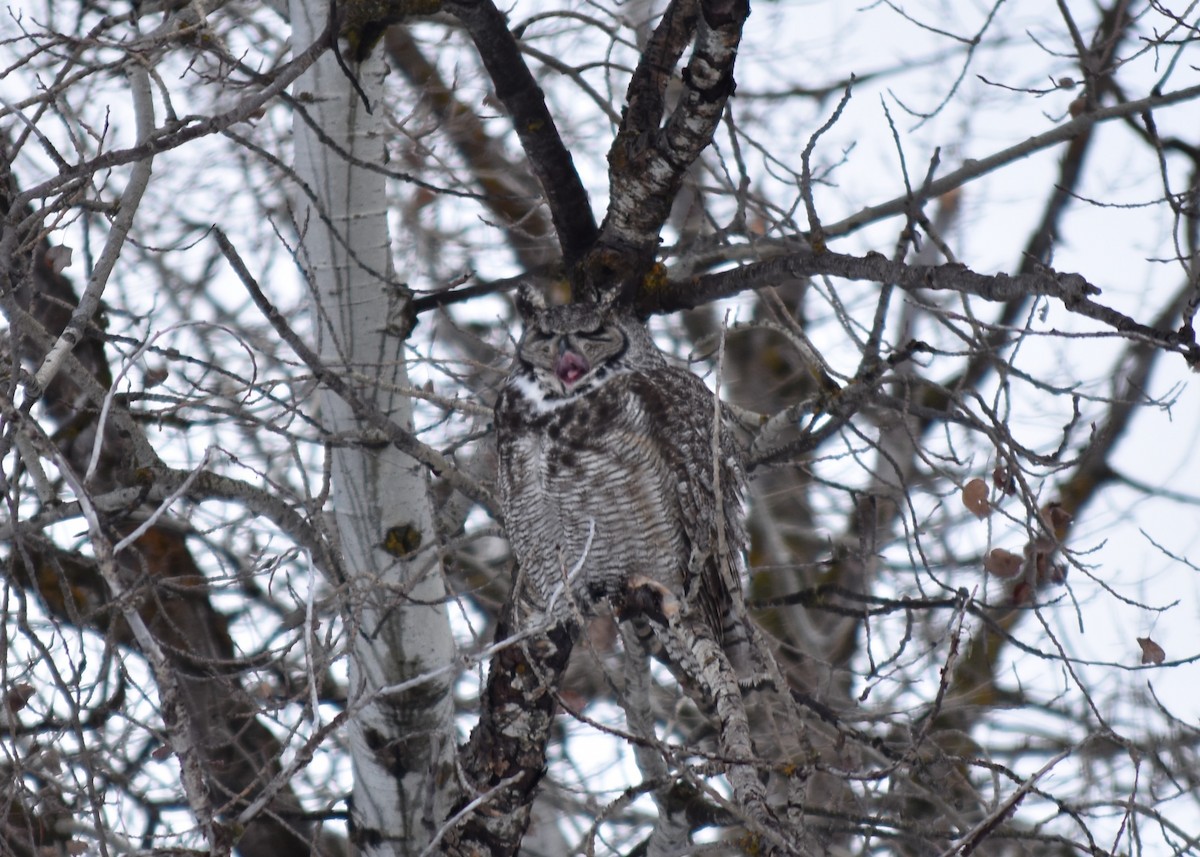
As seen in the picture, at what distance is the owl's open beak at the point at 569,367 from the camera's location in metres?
3.42

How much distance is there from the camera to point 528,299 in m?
3.74

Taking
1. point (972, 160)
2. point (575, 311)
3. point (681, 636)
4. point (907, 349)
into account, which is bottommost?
point (681, 636)

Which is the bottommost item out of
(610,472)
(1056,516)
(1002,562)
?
(1002,562)

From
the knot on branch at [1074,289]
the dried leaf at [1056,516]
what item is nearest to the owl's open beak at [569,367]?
the dried leaf at [1056,516]

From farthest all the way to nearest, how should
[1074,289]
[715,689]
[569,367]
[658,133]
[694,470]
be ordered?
[569,367]
[694,470]
[658,133]
[715,689]
[1074,289]

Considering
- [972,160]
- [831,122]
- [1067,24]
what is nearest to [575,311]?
[831,122]

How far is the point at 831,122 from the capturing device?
9.27 feet

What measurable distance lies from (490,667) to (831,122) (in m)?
1.65

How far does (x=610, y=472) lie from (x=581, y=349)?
0.42 meters

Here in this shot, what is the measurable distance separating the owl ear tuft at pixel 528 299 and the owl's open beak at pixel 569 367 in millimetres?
322

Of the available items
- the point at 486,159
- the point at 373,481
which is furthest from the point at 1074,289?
the point at 486,159

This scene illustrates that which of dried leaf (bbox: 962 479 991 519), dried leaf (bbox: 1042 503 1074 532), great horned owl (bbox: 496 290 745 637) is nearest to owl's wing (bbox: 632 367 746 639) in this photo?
great horned owl (bbox: 496 290 745 637)

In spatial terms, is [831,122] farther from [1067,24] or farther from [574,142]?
[574,142]

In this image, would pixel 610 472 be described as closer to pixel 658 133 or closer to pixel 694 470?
pixel 694 470
